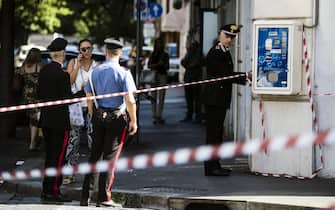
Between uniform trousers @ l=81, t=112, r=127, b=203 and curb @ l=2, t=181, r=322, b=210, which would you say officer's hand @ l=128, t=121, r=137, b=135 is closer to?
uniform trousers @ l=81, t=112, r=127, b=203

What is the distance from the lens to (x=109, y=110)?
27.1 ft

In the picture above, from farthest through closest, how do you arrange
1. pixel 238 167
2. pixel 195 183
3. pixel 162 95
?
pixel 162 95 → pixel 238 167 → pixel 195 183

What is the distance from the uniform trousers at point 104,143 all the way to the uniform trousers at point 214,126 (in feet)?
6.68

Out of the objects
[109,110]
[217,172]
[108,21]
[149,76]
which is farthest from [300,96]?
[108,21]

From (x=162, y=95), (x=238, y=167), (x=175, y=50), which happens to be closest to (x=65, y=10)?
(x=175, y=50)

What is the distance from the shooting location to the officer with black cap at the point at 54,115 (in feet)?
29.3

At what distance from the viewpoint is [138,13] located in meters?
13.3

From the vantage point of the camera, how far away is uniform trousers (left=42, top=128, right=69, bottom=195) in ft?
29.8

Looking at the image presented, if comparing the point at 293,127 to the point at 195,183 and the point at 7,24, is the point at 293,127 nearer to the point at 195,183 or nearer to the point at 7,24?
the point at 195,183

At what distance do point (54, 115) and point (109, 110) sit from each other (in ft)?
3.13

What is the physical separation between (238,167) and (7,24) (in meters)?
5.96

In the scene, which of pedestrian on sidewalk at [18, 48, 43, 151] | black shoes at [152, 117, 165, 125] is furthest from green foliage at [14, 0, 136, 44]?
Answer: pedestrian on sidewalk at [18, 48, 43, 151]

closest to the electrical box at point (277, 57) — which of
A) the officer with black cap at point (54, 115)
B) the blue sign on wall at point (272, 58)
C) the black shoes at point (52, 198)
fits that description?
the blue sign on wall at point (272, 58)

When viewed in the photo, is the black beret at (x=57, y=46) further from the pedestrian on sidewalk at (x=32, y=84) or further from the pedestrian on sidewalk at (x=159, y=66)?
the pedestrian on sidewalk at (x=159, y=66)
